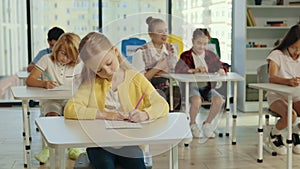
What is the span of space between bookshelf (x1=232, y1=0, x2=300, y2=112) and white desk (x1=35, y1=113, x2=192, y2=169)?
3.50 metres

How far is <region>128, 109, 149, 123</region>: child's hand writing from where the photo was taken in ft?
5.71

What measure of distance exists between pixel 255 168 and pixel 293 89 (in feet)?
2.04

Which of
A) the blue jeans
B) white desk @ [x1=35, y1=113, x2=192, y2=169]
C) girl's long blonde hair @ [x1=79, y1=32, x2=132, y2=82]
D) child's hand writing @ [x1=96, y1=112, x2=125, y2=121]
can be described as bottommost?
the blue jeans

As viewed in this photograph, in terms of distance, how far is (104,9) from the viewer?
5582 millimetres

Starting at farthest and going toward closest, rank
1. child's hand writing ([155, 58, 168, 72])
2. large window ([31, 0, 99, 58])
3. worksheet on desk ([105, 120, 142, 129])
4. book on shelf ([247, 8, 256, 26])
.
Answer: large window ([31, 0, 99, 58])
book on shelf ([247, 8, 256, 26])
child's hand writing ([155, 58, 168, 72])
worksheet on desk ([105, 120, 142, 129])

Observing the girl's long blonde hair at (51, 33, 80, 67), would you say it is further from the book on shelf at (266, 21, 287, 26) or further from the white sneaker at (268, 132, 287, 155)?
the book on shelf at (266, 21, 287, 26)

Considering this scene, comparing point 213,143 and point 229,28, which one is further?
point 229,28

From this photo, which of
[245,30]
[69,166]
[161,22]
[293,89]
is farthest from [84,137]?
[245,30]

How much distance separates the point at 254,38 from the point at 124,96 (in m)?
3.75

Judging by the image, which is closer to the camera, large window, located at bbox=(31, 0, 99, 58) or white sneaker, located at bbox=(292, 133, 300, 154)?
white sneaker, located at bbox=(292, 133, 300, 154)

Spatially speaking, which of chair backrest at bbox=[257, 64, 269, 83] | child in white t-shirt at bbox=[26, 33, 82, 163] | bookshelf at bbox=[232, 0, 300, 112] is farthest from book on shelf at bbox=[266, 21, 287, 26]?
child in white t-shirt at bbox=[26, 33, 82, 163]

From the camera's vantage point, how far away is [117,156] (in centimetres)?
188

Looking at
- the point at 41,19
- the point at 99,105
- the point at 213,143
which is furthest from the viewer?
the point at 41,19

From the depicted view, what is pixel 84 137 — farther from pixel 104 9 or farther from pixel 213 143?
pixel 104 9
